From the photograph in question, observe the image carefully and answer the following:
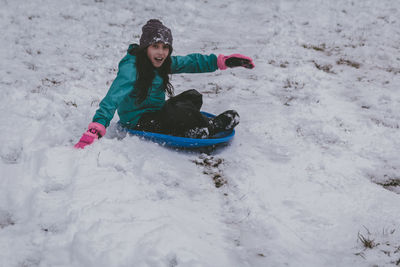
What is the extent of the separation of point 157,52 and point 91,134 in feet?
4.14

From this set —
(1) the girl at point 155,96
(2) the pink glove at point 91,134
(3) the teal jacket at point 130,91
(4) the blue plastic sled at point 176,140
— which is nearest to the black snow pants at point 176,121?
(1) the girl at point 155,96

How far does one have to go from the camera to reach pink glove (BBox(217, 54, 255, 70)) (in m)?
4.45

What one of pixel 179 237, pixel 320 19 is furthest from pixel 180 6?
pixel 179 237

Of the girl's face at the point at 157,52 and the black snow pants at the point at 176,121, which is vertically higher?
the girl's face at the point at 157,52

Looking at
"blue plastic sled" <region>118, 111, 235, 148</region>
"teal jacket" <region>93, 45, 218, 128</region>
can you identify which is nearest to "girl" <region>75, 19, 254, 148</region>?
"teal jacket" <region>93, 45, 218, 128</region>

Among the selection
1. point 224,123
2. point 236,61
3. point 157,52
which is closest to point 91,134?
point 157,52

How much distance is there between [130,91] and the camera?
374 centimetres

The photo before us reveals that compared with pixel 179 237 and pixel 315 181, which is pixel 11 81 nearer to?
pixel 179 237

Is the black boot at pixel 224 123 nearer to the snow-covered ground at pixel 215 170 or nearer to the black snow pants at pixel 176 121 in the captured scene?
the black snow pants at pixel 176 121

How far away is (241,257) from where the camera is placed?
236 cm

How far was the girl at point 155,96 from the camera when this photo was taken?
12.1ft

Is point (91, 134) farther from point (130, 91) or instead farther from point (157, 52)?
point (157, 52)

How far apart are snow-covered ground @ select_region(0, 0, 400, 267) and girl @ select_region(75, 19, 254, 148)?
0.31 m

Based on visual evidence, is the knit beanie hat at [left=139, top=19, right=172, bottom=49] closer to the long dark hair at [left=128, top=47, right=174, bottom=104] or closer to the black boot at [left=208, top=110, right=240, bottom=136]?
the long dark hair at [left=128, top=47, right=174, bottom=104]
